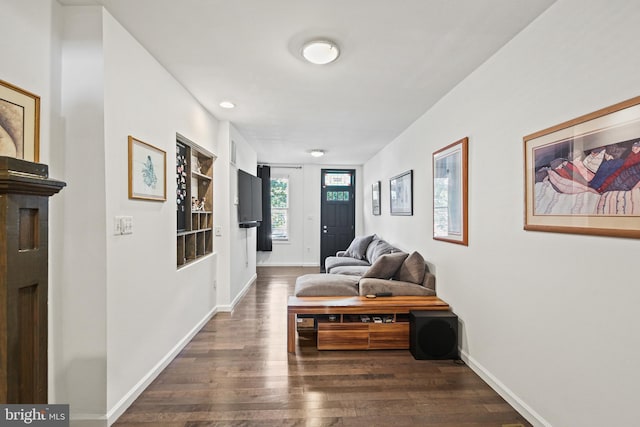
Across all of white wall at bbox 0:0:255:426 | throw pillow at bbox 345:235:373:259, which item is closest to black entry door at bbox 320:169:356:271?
throw pillow at bbox 345:235:373:259

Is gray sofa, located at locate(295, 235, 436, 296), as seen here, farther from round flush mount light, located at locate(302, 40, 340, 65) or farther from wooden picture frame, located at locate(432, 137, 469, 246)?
round flush mount light, located at locate(302, 40, 340, 65)

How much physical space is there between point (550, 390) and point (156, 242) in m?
2.86

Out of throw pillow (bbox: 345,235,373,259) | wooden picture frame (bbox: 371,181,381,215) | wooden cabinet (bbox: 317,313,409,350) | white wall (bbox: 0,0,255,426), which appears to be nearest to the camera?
white wall (bbox: 0,0,255,426)

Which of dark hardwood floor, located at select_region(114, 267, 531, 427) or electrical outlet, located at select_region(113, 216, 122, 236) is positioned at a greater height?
electrical outlet, located at select_region(113, 216, 122, 236)

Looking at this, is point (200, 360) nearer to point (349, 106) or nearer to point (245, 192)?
point (245, 192)

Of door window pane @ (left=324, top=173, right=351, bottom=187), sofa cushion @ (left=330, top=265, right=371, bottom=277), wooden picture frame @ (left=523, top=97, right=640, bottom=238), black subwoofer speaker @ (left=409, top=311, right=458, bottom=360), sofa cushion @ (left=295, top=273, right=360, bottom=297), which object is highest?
door window pane @ (left=324, top=173, right=351, bottom=187)

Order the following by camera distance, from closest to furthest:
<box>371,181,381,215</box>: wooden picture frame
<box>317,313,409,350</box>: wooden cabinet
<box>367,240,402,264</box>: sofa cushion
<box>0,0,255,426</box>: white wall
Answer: <box>0,0,255,426</box>: white wall < <box>317,313,409,350</box>: wooden cabinet < <box>367,240,402,264</box>: sofa cushion < <box>371,181,381,215</box>: wooden picture frame

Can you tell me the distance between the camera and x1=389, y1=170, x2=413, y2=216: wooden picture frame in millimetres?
4152

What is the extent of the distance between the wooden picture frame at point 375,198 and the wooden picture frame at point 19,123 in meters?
5.15

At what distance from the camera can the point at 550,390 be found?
1773 mm

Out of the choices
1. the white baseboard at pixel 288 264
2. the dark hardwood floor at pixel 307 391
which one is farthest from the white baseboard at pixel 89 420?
the white baseboard at pixel 288 264

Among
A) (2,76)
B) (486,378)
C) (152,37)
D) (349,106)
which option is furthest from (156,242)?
(486,378)

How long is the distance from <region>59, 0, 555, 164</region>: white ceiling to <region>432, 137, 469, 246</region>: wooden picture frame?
63cm

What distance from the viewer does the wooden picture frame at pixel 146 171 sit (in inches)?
82.8
